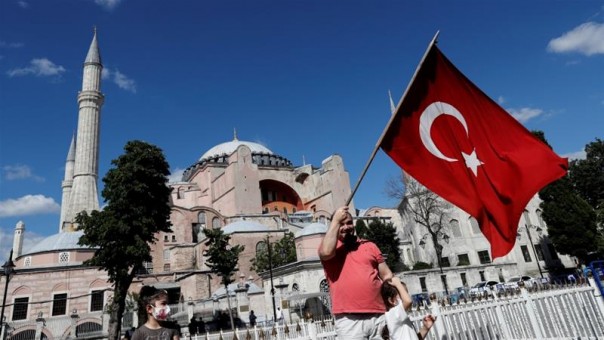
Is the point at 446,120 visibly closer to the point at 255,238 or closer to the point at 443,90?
the point at 443,90

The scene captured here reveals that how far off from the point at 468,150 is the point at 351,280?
2.67 m

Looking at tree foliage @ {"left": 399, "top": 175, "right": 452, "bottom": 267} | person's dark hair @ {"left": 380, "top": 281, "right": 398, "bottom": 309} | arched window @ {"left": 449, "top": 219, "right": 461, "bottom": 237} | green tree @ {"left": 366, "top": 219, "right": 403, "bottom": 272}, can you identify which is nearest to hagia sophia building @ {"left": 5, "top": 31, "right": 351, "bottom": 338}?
green tree @ {"left": 366, "top": 219, "right": 403, "bottom": 272}

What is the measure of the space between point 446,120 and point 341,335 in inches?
120

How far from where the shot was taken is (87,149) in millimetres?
37156

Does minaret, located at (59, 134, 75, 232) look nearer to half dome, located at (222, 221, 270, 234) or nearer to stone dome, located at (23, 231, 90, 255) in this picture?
stone dome, located at (23, 231, 90, 255)

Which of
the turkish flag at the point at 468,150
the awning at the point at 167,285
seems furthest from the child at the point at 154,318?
the awning at the point at 167,285

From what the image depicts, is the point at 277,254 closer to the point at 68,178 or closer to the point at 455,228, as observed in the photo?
the point at 455,228

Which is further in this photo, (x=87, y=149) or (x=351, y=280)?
(x=87, y=149)

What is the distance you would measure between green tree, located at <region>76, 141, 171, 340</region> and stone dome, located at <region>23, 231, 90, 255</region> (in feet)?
35.8

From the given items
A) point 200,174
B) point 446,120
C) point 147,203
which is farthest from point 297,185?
point 446,120

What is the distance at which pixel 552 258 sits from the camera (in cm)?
3297

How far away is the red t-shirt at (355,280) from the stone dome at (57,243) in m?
29.2

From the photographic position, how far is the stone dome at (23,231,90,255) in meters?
27.5

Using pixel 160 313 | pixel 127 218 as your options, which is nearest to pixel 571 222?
pixel 127 218
